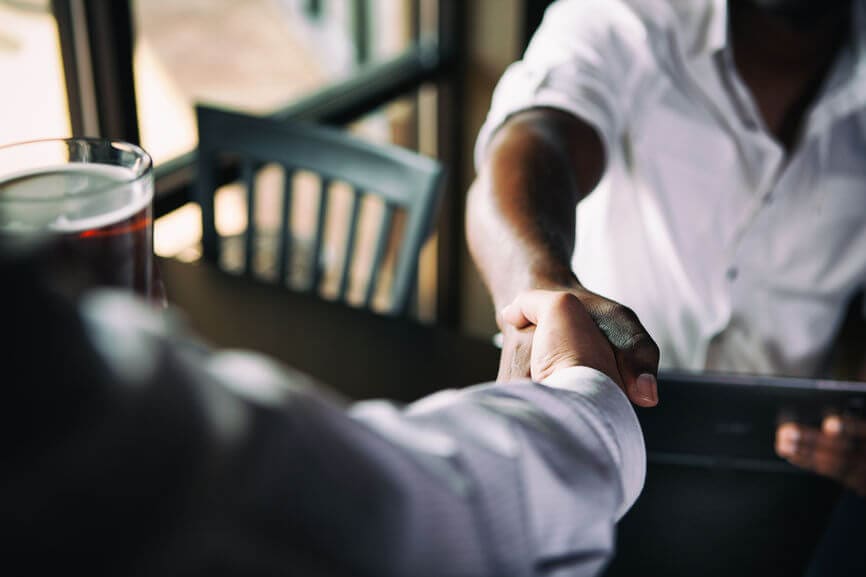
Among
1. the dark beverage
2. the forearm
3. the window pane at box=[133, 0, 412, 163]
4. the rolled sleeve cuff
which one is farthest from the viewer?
the window pane at box=[133, 0, 412, 163]

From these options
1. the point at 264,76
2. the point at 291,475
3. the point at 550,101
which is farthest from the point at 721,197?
the point at 264,76

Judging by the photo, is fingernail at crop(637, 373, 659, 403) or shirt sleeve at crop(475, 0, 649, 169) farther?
shirt sleeve at crop(475, 0, 649, 169)

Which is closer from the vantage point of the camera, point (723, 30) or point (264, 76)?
point (723, 30)

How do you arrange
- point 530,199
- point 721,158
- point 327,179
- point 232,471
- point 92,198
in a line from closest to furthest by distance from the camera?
point 232,471 → point 92,198 → point 530,199 → point 721,158 → point 327,179

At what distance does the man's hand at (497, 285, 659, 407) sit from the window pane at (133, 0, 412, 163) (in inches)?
36.8

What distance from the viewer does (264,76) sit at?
73.2 inches

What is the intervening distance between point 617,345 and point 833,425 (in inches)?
8.5

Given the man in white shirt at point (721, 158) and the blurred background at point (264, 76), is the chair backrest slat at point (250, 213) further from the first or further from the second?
the man in white shirt at point (721, 158)

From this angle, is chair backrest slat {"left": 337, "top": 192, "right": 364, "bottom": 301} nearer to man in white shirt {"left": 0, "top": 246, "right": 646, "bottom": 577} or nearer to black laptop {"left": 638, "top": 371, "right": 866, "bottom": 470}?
black laptop {"left": 638, "top": 371, "right": 866, "bottom": 470}

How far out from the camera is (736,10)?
986 mm

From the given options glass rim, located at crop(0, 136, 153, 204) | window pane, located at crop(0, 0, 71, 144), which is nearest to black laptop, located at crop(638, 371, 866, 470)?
glass rim, located at crop(0, 136, 153, 204)

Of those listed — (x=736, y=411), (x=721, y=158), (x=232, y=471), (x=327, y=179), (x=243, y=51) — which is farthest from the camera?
(x=243, y=51)

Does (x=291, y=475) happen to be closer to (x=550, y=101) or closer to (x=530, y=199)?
(x=530, y=199)

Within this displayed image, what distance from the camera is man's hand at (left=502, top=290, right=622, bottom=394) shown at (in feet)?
1.43
